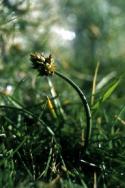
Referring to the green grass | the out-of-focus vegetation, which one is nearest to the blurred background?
the out-of-focus vegetation

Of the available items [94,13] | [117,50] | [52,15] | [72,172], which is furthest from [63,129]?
[117,50]

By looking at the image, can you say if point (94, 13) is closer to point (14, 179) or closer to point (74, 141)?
point (74, 141)

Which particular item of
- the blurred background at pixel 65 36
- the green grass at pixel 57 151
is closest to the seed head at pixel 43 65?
the green grass at pixel 57 151

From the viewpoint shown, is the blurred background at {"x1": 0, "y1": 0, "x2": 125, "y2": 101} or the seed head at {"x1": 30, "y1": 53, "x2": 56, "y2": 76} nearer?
the seed head at {"x1": 30, "y1": 53, "x2": 56, "y2": 76}

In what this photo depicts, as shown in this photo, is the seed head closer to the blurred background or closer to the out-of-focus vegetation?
the out-of-focus vegetation

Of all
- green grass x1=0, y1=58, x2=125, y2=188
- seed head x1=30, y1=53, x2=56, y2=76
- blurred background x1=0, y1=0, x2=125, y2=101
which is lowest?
green grass x1=0, y1=58, x2=125, y2=188

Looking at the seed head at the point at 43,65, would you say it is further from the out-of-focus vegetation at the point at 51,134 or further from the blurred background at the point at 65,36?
the blurred background at the point at 65,36

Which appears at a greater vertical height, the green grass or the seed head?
the seed head

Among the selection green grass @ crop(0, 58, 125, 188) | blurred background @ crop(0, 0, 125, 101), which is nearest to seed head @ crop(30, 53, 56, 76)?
green grass @ crop(0, 58, 125, 188)

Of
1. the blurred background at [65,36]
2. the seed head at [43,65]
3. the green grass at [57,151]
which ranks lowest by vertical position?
the green grass at [57,151]
